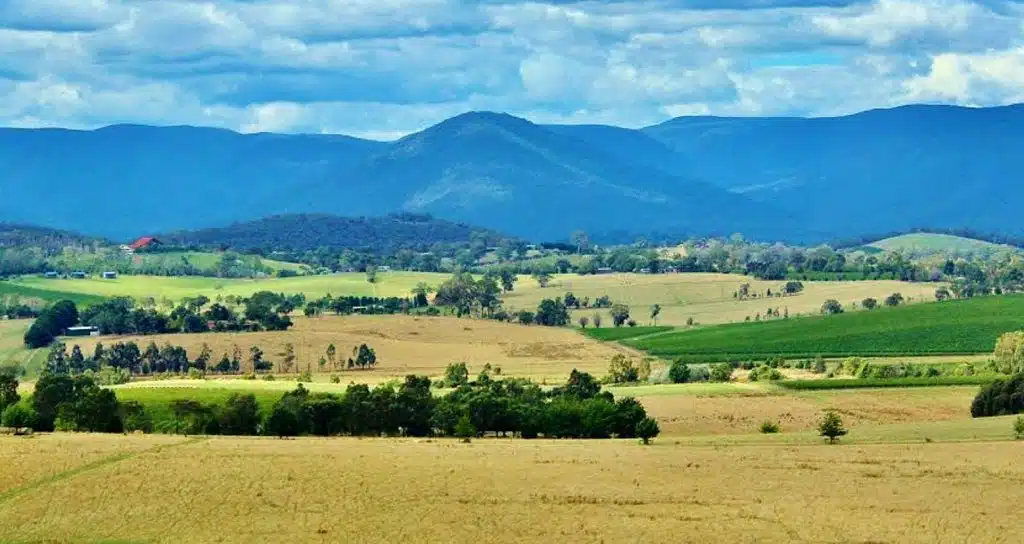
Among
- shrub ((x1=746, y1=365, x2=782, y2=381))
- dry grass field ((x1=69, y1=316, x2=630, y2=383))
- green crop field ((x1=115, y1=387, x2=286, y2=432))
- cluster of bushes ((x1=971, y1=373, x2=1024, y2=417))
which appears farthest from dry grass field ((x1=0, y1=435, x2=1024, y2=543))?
dry grass field ((x1=69, y1=316, x2=630, y2=383))

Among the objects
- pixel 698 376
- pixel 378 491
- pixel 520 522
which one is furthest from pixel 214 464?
pixel 698 376

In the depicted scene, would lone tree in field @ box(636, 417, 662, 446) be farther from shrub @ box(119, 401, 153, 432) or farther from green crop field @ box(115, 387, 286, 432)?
shrub @ box(119, 401, 153, 432)

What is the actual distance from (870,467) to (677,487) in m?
11.0

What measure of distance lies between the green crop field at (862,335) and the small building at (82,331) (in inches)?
2348

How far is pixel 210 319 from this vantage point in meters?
195

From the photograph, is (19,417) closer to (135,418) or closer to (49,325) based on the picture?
(135,418)

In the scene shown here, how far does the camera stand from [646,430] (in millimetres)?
91562

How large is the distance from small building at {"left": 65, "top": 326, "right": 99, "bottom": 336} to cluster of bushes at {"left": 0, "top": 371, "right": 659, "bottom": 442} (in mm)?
89391

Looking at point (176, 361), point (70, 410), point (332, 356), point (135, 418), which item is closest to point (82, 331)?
point (176, 361)

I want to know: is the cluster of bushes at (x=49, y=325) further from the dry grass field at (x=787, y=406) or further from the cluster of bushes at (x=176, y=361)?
the dry grass field at (x=787, y=406)

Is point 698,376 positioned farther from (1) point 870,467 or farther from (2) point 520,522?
(2) point 520,522

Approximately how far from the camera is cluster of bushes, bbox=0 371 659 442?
99.7 meters

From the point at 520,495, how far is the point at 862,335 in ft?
373

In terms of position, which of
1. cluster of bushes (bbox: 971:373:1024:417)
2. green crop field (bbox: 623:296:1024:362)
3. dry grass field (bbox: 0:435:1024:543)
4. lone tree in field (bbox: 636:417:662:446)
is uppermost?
green crop field (bbox: 623:296:1024:362)
